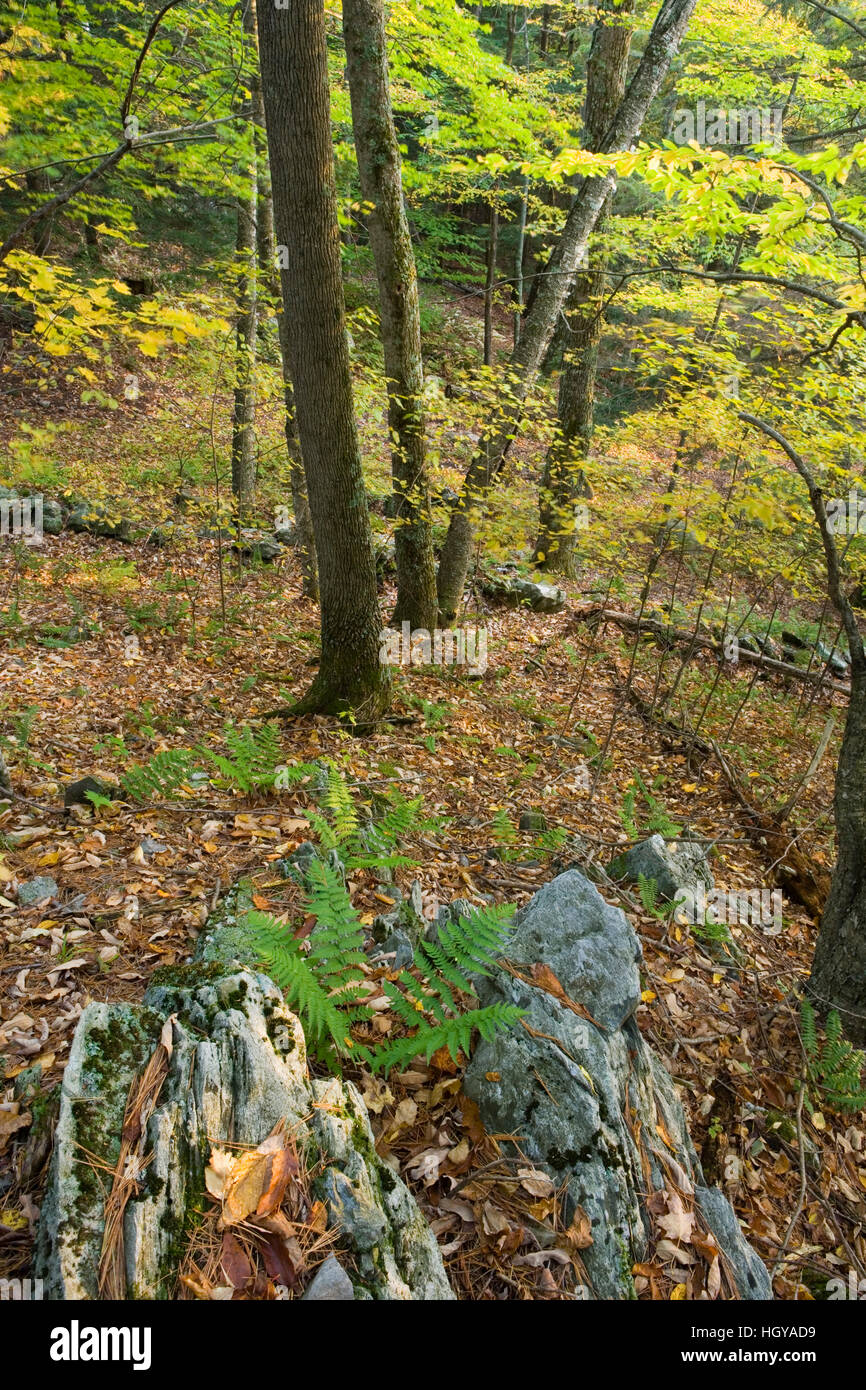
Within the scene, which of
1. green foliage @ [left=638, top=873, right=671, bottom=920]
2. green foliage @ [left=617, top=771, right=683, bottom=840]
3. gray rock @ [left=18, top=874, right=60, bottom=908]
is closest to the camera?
gray rock @ [left=18, top=874, right=60, bottom=908]

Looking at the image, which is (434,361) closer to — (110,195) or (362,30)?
(110,195)

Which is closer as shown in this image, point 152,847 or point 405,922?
point 405,922

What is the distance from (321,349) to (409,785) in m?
3.46

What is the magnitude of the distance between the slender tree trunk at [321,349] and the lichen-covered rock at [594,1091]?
3.53 metres

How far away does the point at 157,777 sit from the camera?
4.50 metres

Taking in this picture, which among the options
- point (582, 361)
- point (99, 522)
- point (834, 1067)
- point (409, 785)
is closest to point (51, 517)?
point (99, 522)

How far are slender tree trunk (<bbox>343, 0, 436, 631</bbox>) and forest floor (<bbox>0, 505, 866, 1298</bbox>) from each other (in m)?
1.33

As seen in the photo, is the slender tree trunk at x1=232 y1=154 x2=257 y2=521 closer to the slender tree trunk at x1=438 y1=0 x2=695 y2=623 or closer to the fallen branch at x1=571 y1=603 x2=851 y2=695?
the slender tree trunk at x1=438 y1=0 x2=695 y2=623

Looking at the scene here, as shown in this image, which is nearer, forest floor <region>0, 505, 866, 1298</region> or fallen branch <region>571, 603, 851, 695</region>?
forest floor <region>0, 505, 866, 1298</region>

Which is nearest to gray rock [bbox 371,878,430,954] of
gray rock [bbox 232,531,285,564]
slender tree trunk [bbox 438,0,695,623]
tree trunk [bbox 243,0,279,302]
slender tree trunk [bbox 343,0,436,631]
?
slender tree trunk [bbox 343,0,436,631]

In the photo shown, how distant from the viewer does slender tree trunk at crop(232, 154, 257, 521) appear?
27.4 ft

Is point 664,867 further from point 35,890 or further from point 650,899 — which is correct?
point 35,890

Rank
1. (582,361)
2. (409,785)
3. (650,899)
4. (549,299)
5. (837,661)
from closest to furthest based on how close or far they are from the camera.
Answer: (650,899) < (409,785) < (549,299) < (582,361) < (837,661)
